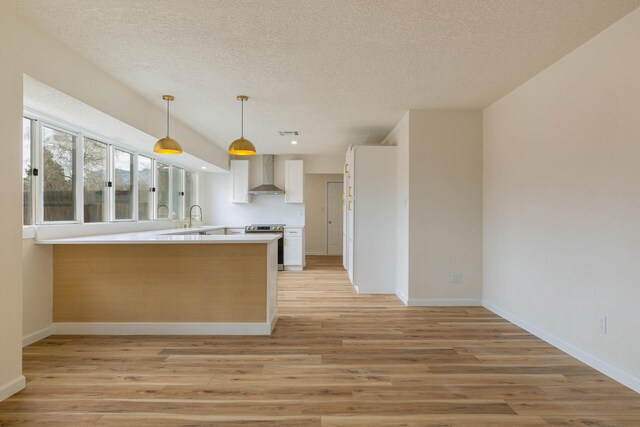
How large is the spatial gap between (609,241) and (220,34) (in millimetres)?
3200

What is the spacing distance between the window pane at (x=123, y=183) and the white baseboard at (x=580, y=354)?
4987 millimetres

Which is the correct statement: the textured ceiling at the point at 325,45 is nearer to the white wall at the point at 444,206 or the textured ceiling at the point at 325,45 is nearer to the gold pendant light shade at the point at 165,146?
the white wall at the point at 444,206

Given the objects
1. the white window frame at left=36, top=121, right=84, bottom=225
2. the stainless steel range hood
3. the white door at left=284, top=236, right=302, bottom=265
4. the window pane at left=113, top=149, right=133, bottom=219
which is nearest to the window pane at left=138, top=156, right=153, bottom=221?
the window pane at left=113, top=149, right=133, bottom=219

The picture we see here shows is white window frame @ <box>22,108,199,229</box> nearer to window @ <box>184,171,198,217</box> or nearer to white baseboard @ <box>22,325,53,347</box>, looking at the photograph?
white baseboard @ <box>22,325,53,347</box>

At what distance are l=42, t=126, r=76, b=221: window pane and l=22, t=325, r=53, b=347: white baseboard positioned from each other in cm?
105

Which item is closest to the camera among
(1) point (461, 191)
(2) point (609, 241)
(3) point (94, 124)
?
(2) point (609, 241)

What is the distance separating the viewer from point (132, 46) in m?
2.76

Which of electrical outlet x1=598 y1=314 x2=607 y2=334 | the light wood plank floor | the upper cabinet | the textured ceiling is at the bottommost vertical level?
the light wood plank floor

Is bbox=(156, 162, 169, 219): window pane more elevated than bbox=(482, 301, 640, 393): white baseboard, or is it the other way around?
bbox=(156, 162, 169, 219): window pane

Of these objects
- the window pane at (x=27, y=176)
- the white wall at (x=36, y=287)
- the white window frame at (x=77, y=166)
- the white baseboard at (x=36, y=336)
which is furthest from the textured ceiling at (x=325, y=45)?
the white baseboard at (x=36, y=336)

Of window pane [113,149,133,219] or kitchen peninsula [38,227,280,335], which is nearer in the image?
kitchen peninsula [38,227,280,335]

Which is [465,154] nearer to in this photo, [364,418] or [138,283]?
[364,418]

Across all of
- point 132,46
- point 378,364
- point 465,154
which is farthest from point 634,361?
point 132,46

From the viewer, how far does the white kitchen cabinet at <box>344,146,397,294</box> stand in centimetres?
511
